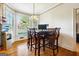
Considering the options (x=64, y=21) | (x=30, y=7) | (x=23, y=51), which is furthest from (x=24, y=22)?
(x=64, y=21)

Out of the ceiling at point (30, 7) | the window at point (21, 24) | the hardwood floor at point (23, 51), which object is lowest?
the hardwood floor at point (23, 51)

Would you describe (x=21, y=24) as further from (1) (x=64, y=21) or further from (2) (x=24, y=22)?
(1) (x=64, y=21)

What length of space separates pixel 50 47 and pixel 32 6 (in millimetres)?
738

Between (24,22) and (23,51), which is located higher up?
(24,22)

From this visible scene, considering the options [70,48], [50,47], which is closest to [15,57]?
[50,47]

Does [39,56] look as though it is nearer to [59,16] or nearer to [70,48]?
[70,48]

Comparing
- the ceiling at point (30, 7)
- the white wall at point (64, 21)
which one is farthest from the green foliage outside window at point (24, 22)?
the white wall at point (64, 21)

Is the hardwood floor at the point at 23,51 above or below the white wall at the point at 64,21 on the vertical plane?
below

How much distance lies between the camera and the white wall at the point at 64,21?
6.48 feet

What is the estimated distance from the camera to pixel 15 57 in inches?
78.2

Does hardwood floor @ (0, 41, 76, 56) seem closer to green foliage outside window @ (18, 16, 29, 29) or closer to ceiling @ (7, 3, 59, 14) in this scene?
green foliage outside window @ (18, 16, 29, 29)

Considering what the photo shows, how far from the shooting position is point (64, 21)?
6.53 ft

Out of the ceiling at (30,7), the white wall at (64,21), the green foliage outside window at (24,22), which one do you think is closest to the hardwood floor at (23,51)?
the white wall at (64,21)

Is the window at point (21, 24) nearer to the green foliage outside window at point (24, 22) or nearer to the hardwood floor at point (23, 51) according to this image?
the green foliage outside window at point (24, 22)
